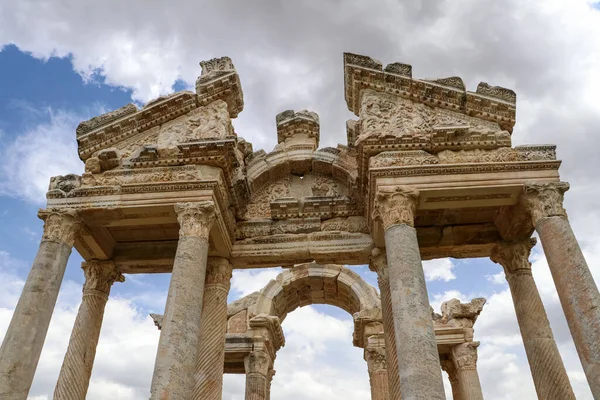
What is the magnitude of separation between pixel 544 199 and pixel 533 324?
3101 millimetres

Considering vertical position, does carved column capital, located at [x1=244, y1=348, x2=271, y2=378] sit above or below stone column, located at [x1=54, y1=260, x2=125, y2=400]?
above

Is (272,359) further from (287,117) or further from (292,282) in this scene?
(287,117)

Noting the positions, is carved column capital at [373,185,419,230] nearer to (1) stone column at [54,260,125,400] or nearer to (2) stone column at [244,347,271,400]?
(1) stone column at [54,260,125,400]

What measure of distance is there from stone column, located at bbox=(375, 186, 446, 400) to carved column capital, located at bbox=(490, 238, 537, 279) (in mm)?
3748

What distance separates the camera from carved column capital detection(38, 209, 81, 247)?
11.1 meters

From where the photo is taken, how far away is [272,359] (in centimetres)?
2044

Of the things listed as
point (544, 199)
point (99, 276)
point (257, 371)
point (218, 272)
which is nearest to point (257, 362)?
point (257, 371)

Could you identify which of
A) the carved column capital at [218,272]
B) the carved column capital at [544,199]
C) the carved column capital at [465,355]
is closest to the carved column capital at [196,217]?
the carved column capital at [218,272]

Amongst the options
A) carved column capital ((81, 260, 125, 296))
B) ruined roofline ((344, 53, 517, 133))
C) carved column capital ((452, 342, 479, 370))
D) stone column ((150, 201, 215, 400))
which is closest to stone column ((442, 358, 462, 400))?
carved column capital ((452, 342, 479, 370))

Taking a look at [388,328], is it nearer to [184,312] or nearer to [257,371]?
[184,312]

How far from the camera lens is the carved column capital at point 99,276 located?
1326 cm

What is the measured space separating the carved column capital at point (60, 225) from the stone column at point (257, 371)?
982 centimetres

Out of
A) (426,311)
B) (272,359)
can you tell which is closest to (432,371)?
(426,311)

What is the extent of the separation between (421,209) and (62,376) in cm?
942
